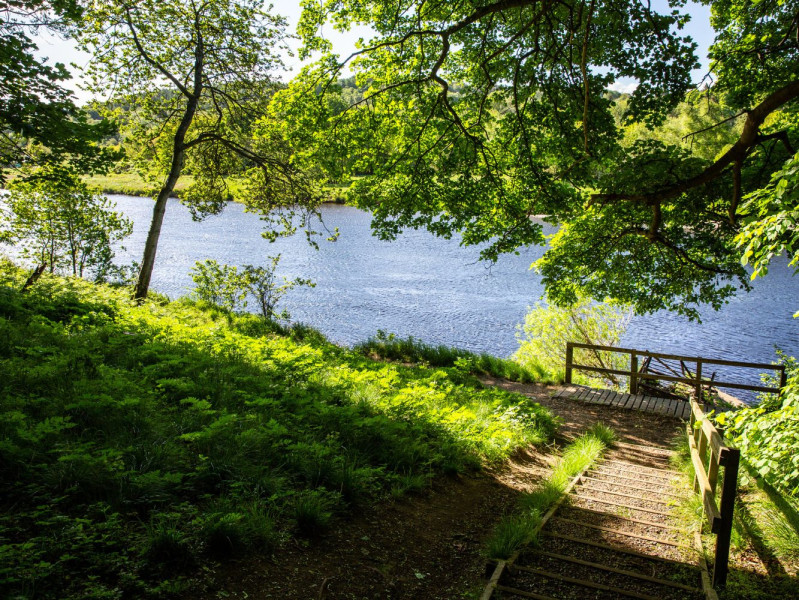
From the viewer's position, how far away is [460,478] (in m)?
5.45

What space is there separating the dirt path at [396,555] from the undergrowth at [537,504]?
152mm

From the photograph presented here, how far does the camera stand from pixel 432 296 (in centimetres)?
2652

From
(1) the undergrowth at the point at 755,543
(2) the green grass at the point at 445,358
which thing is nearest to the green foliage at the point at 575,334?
(2) the green grass at the point at 445,358

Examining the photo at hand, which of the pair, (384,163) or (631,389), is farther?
(631,389)

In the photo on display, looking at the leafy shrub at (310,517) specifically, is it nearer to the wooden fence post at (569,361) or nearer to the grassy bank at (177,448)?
the grassy bank at (177,448)

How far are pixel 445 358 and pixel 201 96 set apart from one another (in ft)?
33.5

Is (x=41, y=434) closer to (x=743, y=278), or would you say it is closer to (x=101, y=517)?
(x=101, y=517)

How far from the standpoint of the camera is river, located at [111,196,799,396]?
69.5ft

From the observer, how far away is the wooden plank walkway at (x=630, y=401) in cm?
1116

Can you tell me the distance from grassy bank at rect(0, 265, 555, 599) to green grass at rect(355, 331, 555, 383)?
650cm

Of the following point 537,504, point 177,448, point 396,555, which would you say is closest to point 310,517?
point 396,555

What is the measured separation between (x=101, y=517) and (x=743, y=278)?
12285 mm

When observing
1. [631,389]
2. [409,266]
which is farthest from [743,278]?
[409,266]

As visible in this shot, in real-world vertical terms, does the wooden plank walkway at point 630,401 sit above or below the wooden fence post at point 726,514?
below
